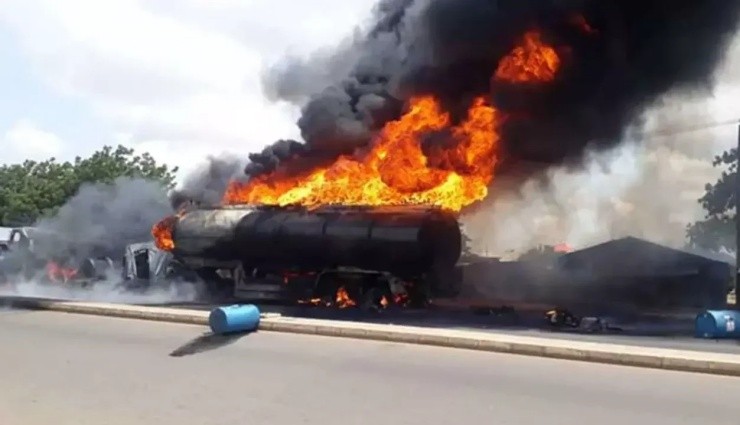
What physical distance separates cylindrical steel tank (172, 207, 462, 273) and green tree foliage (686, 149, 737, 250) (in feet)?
63.3

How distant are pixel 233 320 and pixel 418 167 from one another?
10.7 meters

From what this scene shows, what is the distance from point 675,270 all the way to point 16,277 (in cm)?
2193

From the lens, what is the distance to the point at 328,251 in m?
21.2

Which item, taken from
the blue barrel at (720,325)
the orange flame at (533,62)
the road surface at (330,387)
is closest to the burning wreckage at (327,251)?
the orange flame at (533,62)

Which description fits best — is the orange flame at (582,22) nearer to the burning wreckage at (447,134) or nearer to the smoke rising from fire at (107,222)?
the burning wreckage at (447,134)

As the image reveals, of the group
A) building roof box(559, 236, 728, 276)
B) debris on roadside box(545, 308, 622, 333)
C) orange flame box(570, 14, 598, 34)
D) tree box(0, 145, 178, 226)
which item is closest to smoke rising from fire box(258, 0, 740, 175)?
orange flame box(570, 14, 598, 34)

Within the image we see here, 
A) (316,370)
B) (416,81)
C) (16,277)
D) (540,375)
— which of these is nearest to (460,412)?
(540,375)

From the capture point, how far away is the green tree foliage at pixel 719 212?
118 ft

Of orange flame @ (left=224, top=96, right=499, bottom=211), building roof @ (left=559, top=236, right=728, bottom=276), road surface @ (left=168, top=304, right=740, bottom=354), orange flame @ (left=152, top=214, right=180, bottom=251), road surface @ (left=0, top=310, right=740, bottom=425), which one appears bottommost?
road surface @ (left=0, top=310, right=740, bottom=425)

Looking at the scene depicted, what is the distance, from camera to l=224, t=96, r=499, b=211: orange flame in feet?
74.3

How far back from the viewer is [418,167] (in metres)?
23.0

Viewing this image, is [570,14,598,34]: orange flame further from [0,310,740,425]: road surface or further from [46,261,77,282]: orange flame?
[46,261,77,282]: orange flame

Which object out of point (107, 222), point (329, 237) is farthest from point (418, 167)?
point (107, 222)

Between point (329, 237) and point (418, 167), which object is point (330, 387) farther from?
point (418, 167)
